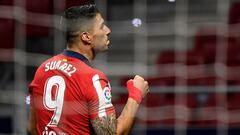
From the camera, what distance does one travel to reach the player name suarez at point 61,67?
204 centimetres

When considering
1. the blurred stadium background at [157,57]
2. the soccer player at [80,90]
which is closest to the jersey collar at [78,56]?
the soccer player at [80,90]

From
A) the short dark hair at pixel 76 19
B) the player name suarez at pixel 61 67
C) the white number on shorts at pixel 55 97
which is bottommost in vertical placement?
the white number on shorts at pixel 55 97

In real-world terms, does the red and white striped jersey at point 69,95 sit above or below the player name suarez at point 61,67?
below

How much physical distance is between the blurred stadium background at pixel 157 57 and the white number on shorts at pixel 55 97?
835 millimetres

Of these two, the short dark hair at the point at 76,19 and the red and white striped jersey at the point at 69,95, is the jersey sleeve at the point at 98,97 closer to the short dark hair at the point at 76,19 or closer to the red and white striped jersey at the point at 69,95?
the red and white striped jersey at the point at 69,95

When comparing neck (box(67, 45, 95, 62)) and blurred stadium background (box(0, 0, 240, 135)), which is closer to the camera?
neck (box(67, 45, 95, 62))

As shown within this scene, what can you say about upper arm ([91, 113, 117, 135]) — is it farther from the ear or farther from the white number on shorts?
the ear

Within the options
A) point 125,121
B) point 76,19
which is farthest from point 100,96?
point 76,19

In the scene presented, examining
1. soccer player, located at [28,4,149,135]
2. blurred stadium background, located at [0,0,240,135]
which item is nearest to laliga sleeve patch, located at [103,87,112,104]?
soccer player, located at [28,4,149,135]

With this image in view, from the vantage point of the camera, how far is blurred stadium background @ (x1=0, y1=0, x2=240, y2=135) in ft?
10.1

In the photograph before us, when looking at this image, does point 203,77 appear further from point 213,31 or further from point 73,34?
point 73,34

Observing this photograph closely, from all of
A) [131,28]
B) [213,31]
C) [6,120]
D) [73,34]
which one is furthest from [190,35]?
[73,34]

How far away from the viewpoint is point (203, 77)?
11.0 feet

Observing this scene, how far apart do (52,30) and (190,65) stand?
699 mm
